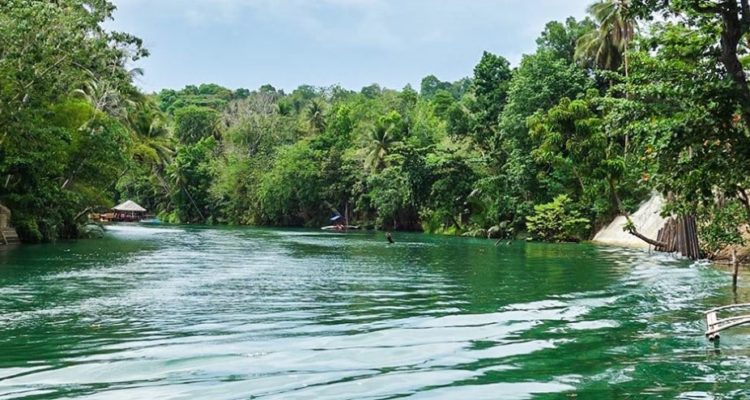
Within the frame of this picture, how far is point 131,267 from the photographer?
2273 cm

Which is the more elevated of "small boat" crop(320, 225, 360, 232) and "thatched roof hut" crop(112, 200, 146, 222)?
"thatched roof hut" crop(112, 200, 146, 222)

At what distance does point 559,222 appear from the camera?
139 ft

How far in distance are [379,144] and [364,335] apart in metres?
52.3

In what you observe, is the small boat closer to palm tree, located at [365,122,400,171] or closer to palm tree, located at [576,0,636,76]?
palm tree, located at [365,122,400,171]

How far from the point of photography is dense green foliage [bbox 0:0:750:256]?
33.4ft

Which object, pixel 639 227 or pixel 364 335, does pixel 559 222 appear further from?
pixel 364 335

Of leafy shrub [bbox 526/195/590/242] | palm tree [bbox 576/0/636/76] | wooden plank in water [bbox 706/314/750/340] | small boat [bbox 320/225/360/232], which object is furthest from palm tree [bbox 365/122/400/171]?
wooden plank in water [bbox 706/314/750/340]

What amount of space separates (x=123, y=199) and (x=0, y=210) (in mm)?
66983

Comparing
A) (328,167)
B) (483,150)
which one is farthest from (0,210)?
(328,167)

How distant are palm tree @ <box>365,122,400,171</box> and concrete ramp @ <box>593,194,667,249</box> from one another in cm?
2484

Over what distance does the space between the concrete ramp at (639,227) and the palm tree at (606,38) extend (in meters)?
10.3

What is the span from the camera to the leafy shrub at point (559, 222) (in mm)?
41906

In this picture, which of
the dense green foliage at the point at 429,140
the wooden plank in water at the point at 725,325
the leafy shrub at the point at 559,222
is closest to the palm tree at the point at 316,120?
the dense green foliage at the point at 429,140

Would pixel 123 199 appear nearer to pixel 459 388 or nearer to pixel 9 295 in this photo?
pixel 9 295
